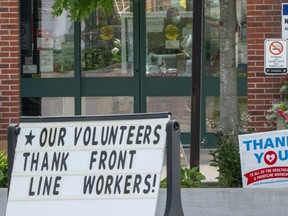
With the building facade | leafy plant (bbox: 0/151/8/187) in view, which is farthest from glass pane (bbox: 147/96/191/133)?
leafy plant (bbox: 0/151/8/187)

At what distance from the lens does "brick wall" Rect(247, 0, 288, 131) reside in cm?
1181

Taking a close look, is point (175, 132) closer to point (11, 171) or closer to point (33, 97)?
point (11, 171)

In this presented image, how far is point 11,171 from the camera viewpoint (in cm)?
580

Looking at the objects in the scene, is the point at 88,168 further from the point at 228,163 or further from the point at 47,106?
the point at 47,106

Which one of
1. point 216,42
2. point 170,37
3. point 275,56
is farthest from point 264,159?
point 170,37

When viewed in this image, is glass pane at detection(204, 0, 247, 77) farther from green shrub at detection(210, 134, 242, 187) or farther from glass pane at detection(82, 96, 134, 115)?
green shrub at detection(210, 134, 242, 187)

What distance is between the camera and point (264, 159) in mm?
7215

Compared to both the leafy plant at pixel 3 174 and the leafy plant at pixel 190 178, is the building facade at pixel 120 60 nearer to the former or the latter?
the leafy plant at pixel 190 178

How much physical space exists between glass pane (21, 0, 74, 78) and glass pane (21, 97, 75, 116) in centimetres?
38

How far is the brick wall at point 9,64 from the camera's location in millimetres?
12008

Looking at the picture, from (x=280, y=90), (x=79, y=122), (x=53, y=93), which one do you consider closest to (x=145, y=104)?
(x=53, y=93)

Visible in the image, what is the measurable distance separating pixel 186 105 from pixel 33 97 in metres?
2.42

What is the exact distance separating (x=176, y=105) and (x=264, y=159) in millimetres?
5746

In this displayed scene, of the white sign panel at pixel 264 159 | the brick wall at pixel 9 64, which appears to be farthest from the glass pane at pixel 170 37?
the white sign panel at pixel 264 159
